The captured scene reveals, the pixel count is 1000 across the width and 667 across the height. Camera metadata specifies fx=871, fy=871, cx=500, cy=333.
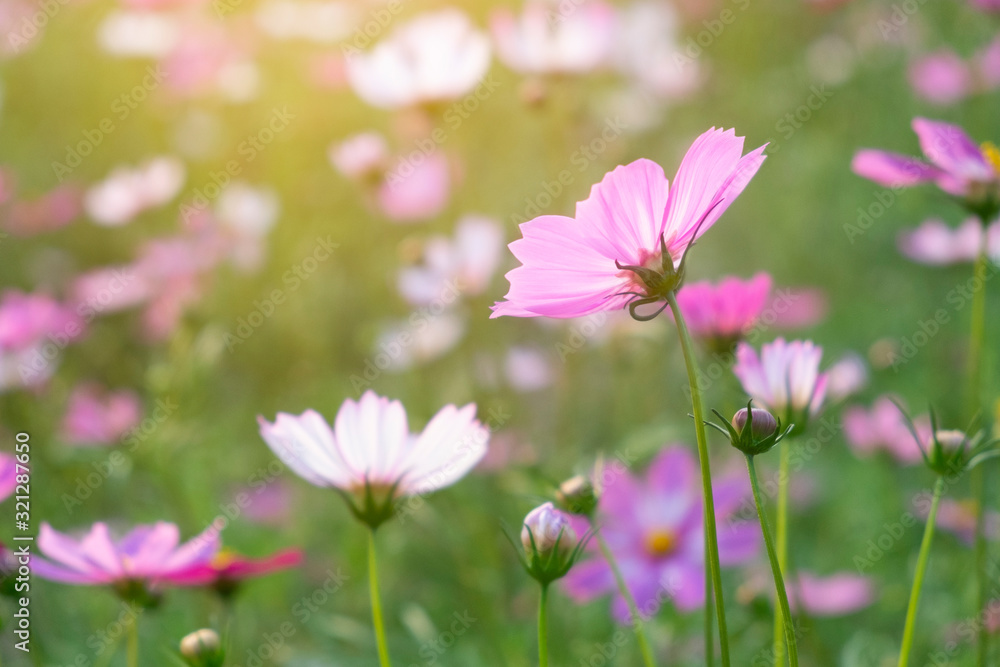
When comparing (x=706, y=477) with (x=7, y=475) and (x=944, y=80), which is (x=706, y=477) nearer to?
(x=7, y=475)

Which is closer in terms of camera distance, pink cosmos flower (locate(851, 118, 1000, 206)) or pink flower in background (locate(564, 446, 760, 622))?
pink cosmos flower (locate(851, 118, 1000, 206))

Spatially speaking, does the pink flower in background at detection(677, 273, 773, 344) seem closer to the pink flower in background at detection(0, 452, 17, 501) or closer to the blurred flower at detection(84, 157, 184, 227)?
the pink flower in background at detection(0, 452, 17, 501)

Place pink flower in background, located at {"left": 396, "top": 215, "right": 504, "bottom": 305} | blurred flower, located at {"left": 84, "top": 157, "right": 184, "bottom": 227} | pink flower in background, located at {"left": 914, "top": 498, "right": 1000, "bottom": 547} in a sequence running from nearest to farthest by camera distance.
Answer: pink flower in background, located at {"left": 914, "top": 498, "right": 1000, "bottom": 547} → pink flower in background, located at {"left": 396, "top": 215, "right": 504, "bottom": 305} → blurred flower, located at {"left": 84, "top": 157, "right": 184, "bottom": 227}

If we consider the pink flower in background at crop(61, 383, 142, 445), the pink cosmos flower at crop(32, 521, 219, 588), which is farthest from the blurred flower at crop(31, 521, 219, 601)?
the pink flower in background at crop(61, 383, 142, 445)

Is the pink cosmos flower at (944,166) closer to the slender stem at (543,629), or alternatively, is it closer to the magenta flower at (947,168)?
the magenta flower at (947,168)

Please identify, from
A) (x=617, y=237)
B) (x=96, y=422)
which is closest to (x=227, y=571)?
(x=617, y=237)

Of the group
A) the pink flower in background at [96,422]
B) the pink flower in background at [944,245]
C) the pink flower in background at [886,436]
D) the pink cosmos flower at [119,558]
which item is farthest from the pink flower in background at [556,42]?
the pink cosmos flower at [119,558]

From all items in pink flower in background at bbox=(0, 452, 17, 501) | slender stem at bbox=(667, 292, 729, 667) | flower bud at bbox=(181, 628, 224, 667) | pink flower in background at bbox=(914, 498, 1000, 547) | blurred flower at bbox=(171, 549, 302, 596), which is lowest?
pink flower in background at bbox=(914, 498, 1000, 547)
